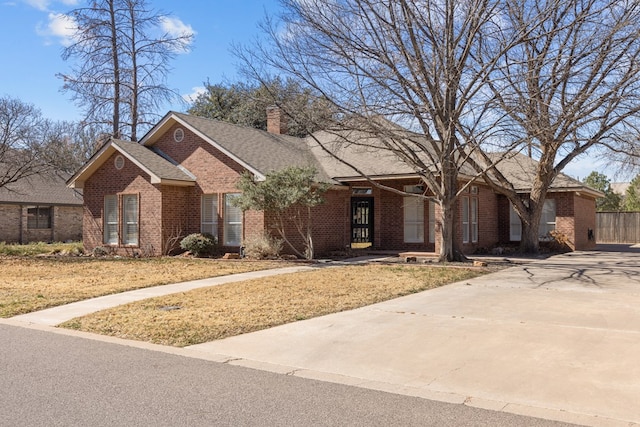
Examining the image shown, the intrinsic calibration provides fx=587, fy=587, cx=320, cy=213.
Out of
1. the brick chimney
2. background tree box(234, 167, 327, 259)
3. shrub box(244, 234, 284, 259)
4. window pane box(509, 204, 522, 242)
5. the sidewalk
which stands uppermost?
the brick chimney

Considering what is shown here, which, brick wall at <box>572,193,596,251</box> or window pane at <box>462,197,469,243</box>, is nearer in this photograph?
window pane at <box>462,197,469,243</box>

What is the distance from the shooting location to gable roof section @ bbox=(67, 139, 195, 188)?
20.6 meters

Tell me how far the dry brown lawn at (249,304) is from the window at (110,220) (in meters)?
10.5

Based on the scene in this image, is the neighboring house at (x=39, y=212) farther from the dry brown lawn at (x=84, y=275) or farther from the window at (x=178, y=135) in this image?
the window at (x=178, y=135)

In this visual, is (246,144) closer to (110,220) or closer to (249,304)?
(110,220)

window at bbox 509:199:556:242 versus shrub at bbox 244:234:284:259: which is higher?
window at bbox 509:199:556:242

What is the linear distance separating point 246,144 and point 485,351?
54.2 ft

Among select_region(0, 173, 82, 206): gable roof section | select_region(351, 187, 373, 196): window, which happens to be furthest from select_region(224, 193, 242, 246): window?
select_region(0, 173, 82, 206): gable roof section

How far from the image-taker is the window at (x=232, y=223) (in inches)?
808

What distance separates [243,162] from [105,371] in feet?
45.7

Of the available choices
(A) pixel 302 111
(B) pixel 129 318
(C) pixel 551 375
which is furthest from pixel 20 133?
(C) pixel 551 375

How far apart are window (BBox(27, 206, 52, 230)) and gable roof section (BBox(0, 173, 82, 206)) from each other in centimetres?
66

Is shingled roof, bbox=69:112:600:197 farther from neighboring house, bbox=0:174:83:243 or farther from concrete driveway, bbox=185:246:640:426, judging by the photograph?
neighboring house, bbox=0:174:83:243

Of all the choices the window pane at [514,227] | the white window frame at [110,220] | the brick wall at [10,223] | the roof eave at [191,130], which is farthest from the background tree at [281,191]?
the brick wall at [10,223]
